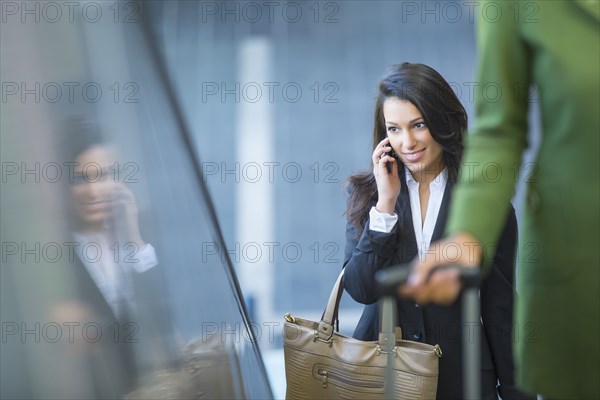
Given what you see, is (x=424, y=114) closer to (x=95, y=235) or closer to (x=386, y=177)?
(x=386, y=177)

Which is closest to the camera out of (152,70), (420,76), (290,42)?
(152,70)

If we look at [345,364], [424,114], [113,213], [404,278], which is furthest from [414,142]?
[404,278]

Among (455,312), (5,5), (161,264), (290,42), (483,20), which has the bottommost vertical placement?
(455,312)

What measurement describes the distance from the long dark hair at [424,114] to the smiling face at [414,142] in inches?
0.6

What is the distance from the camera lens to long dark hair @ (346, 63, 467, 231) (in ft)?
8.13

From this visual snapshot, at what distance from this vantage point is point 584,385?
1425 millimetres

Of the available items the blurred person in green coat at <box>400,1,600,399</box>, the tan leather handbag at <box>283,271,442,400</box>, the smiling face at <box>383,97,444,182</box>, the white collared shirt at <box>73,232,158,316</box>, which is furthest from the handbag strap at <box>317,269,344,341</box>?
the blurred person in green coat at <box>400,1,600,399</box>

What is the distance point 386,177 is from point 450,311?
0.39 metres

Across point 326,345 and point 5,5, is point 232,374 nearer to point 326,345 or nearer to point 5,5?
point 326,345

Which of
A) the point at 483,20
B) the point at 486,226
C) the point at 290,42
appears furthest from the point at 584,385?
the point at 290,42

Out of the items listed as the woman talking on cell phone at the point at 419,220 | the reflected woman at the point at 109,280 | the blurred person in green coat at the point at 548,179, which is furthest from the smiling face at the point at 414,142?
the blurred person in green coat at the point at 548,179

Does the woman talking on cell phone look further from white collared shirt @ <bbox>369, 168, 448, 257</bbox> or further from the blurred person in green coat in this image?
the blurred person in green coat

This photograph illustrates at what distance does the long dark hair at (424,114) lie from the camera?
8.13 feet

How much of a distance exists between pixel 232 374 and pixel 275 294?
3.94 meters
